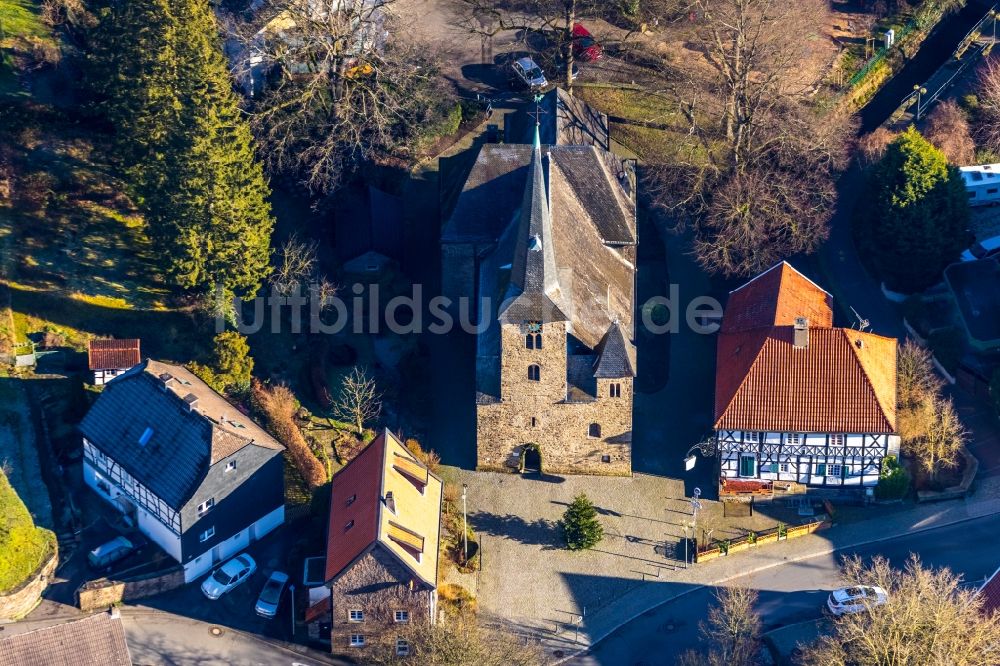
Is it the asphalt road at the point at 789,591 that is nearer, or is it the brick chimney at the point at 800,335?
the asphalt road at the point at 789,591

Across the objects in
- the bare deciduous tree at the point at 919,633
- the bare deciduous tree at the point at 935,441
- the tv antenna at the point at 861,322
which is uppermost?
the tv antenna at the point at 861,322

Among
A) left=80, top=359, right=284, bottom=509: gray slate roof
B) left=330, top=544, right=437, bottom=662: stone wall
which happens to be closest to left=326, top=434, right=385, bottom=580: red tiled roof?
left=330, top=544, right=437, bottom=662: stone wall

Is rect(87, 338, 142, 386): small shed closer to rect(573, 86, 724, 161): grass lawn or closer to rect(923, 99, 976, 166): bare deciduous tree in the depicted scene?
rect(573, 86, 724, 161): grass lawn

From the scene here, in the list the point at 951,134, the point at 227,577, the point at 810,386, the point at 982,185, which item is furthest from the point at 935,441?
the point at 227,577

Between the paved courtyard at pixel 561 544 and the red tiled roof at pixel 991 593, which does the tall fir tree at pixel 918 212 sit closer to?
the paved courtyard at pixel 561 544

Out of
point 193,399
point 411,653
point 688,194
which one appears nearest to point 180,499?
point 193,399

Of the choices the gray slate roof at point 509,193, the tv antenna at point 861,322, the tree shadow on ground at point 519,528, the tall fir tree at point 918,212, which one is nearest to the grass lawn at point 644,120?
the gray slate roof at point 509,193
